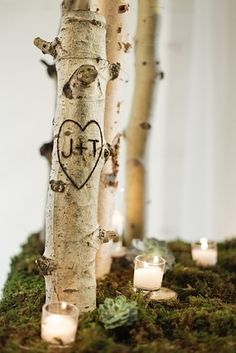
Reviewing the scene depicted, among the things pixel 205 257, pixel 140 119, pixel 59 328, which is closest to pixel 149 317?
pixel 59 328

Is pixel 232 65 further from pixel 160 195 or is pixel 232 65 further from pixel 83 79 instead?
pixel 83 79

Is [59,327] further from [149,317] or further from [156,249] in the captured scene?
[156,249]

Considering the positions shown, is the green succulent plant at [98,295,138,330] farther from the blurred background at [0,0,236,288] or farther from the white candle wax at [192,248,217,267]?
the blurred background at [0,0,236,288]

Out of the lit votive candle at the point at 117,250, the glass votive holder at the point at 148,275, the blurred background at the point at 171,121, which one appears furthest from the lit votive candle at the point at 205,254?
the blurred background at the point at 171,121

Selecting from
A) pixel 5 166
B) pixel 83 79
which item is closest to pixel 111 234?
pixel 83 79

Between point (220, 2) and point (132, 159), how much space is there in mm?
1141

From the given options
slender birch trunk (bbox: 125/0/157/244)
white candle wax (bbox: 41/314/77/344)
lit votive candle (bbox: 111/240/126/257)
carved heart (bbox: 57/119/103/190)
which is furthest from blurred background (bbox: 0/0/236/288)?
white candle wax (bbox: 41/314/77/344)

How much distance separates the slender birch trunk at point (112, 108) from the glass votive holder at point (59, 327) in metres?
0.47

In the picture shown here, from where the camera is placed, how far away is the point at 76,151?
1125mm

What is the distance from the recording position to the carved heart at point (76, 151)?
113cm

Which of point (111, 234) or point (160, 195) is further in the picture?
point (160, 195)

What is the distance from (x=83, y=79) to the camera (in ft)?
3.64

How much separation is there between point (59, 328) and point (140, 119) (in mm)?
964

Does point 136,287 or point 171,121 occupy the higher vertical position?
point 171,121
